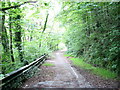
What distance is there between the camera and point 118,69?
6.11m

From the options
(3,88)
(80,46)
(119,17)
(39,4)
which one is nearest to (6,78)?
(3,88)

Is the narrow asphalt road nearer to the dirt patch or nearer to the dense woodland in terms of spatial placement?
the dirt patch

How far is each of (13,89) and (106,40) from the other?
22.9 ft

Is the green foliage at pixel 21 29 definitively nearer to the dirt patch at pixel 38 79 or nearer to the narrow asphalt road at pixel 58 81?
the dirt patch at pixel 38 79

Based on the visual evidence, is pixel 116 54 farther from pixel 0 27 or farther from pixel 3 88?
pixel 0 27

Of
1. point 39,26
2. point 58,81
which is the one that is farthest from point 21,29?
point 58,81

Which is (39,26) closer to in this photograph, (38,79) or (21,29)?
(21,29)

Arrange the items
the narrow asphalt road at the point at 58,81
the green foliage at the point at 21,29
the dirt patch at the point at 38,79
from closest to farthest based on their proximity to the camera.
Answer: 1. the narrow asphalt road at the point at 58,81
2. the dirt patch at the point at 38,79
3. the green foliage at the point at 21,29

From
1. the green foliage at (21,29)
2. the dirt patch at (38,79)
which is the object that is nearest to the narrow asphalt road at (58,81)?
the dirt patch at (38,79)

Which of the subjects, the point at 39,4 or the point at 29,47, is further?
the point at 29,47

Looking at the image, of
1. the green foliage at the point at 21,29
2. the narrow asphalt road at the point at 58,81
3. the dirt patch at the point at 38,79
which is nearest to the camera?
the narrow asphalt road at the point at 58,81

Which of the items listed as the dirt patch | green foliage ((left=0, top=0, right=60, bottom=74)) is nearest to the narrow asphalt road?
the dirt patch

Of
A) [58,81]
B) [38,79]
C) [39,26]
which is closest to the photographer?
[58,81]

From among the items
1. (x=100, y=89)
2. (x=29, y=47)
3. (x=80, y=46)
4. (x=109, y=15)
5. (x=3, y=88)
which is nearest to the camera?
(x=3, y=88)
